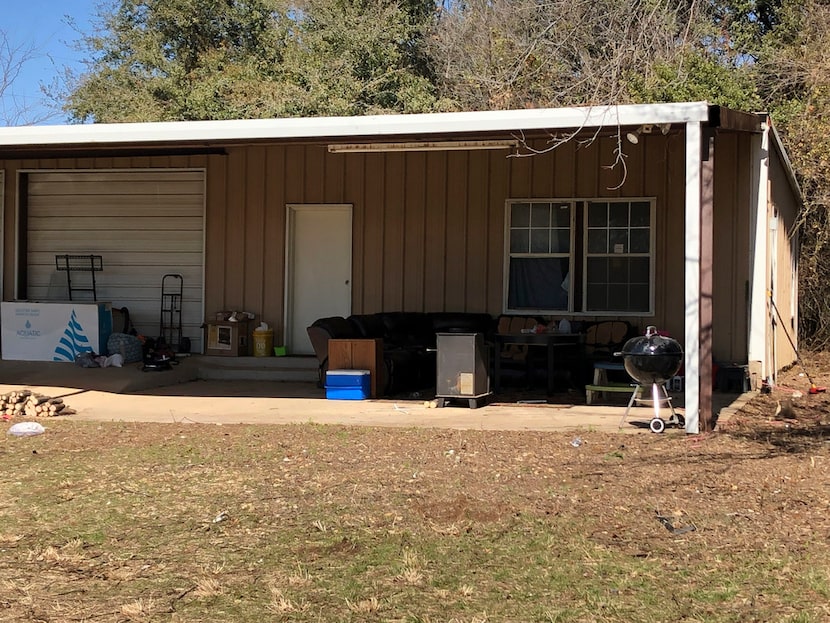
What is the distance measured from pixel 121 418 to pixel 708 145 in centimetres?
550

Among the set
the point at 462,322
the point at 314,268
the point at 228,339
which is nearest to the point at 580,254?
the point at 462,322

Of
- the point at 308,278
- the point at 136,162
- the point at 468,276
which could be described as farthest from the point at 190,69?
the point at 468,276

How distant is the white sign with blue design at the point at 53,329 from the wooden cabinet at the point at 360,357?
360 centimetres

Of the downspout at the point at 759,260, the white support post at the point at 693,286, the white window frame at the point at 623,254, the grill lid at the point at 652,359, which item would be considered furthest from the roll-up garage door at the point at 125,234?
the white support post at the point at 693,286

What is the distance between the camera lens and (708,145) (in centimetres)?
686

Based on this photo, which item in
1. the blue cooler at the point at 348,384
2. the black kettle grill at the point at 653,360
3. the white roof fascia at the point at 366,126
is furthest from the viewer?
the blue cooler at the point at 348,384

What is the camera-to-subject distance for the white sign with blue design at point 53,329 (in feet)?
35.6

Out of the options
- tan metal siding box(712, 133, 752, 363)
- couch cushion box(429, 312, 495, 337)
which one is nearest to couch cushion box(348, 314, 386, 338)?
couch cushion box(429, 312, 495, 337)

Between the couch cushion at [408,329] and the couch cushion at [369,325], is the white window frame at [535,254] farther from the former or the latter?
the couch cushion at [369,325]

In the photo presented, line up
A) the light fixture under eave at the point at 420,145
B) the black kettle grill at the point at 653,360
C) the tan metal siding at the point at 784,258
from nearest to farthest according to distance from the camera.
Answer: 1. the black kettle grill at the point at 653,360
2. the light fixture under eave at the point at 420,145
3. the tan metal siding at the point at 784,258

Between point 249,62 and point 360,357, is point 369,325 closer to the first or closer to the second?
point 360,357

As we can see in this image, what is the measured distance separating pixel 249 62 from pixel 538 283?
1097 cm

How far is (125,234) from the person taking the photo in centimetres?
1201

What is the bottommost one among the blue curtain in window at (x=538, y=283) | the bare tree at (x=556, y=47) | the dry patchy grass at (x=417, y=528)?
the dry patchy grass at (x=417, y=528)
